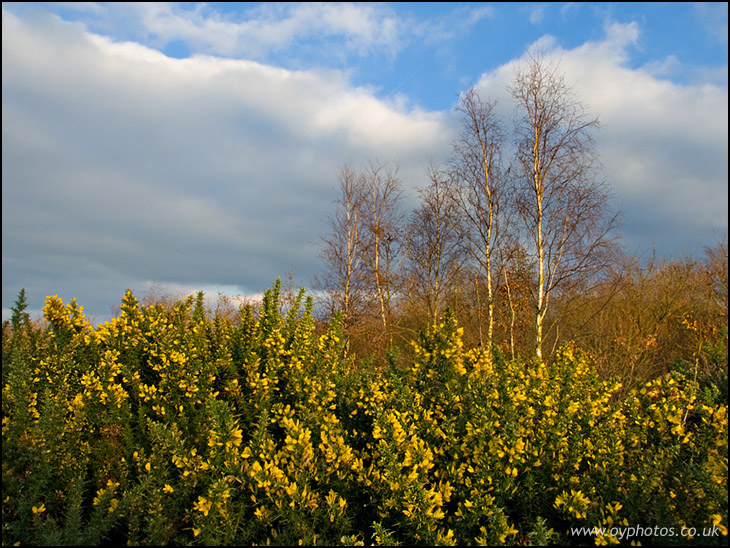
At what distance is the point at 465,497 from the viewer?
297 centimetres

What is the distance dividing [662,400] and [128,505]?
3335 mm

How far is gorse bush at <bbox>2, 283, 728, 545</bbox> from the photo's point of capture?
271 centimetres

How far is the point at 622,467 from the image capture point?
3121 millimetres

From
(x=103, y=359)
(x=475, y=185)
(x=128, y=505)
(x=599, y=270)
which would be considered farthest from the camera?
(x=475, y=185)

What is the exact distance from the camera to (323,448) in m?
2.99

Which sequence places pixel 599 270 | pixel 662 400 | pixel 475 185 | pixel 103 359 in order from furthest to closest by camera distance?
1. pixel 475 185
2. pixel 599 270
3. pixel 103 359
4. pixel 662 400

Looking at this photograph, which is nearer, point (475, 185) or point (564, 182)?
point (564, 182)

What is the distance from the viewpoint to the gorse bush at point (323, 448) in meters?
2.71

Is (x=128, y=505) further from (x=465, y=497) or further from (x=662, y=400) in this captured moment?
(x=662, y=400)

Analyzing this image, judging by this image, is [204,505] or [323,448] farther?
[323,448]

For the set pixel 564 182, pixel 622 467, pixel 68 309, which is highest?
pixel 564 182

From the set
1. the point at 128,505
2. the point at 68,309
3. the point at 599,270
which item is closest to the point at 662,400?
the point at 128,505

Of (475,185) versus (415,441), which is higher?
(475,185)

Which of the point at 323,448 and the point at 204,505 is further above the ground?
the point at 323,448
